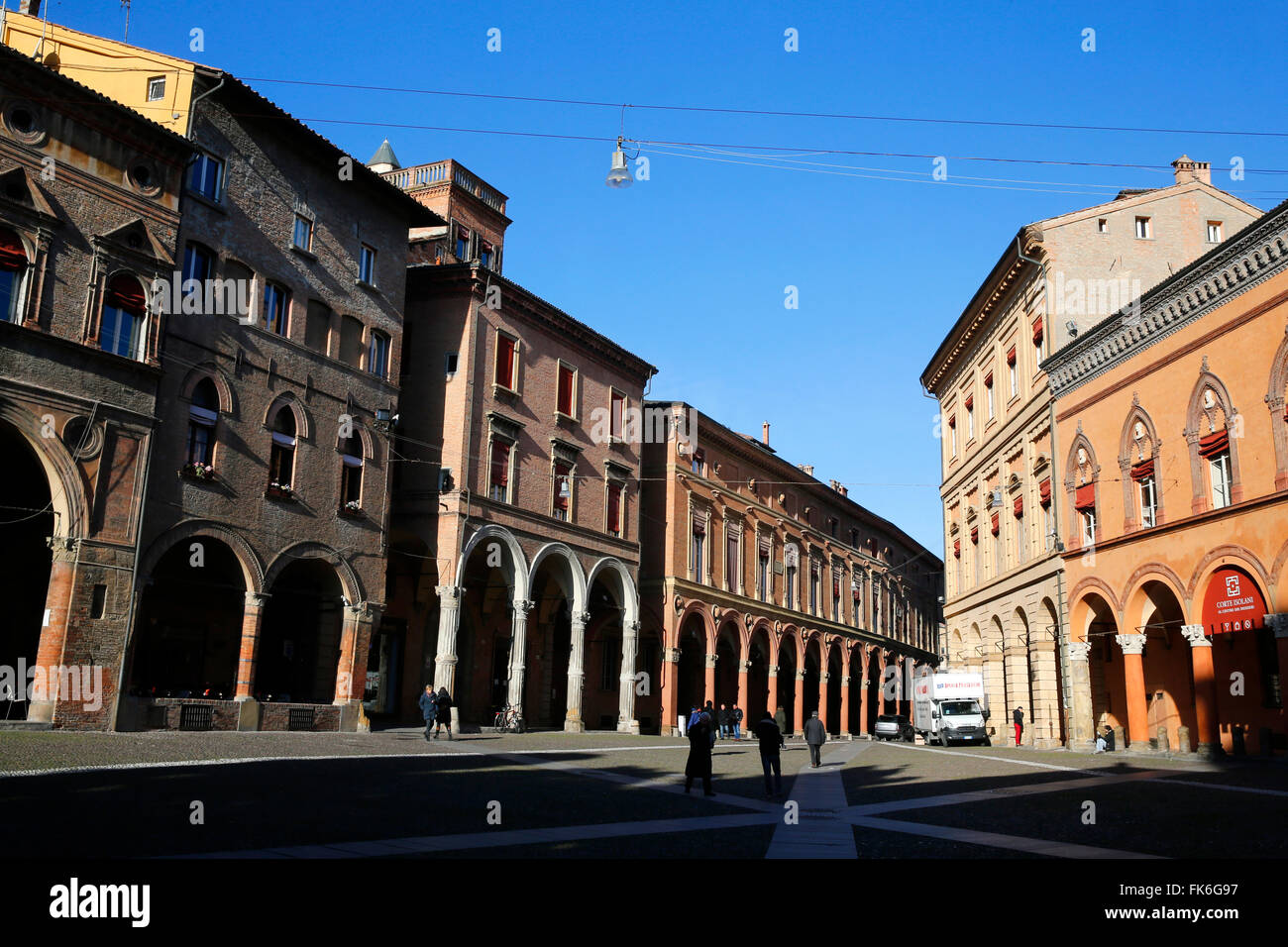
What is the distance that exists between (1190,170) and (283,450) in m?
30.8

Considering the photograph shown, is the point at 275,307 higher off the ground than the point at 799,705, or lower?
higher

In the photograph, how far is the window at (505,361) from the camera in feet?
120

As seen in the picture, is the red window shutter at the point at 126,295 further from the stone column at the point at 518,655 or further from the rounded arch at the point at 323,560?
the stone column at the point at 518,655

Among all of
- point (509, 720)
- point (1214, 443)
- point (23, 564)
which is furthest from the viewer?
point (509, 720)

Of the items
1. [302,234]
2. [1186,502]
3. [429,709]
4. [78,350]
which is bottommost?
[429,709]

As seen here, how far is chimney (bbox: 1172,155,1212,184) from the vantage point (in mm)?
36031

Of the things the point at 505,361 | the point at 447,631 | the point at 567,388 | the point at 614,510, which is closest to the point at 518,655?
the point at 447,631

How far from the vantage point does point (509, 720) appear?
34.2 metres

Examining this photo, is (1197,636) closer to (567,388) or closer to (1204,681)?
(1204,681)

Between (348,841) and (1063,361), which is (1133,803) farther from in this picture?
(1063,361)

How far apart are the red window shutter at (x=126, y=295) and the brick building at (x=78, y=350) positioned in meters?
0.03

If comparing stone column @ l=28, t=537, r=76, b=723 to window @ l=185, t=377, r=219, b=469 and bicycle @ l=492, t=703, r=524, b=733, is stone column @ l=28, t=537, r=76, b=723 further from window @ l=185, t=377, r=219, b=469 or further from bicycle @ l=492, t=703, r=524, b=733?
bicycle @ l=492, t=703, r=524, b=733

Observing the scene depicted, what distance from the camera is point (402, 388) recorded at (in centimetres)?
3588

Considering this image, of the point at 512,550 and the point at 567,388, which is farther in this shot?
the point at 567,388
